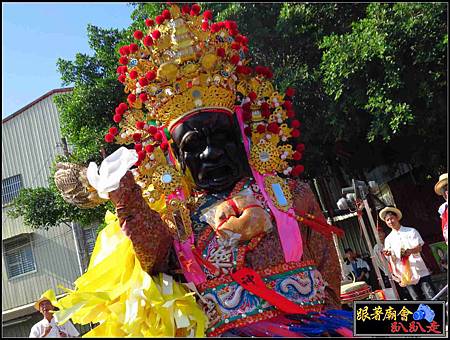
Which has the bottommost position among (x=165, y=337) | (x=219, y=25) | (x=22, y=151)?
(x=165, y=337)

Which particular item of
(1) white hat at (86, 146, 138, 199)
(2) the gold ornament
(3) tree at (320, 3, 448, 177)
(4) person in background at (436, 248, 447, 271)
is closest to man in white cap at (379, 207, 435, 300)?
(3) tree at (320, 3, 448, 177)

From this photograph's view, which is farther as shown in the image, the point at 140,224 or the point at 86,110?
the point at 86,110

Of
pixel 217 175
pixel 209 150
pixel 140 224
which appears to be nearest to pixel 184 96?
pixel 209 150

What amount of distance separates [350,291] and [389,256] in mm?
1294

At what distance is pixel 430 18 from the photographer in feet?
26.3

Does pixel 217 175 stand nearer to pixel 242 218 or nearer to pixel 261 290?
pixel 242 218

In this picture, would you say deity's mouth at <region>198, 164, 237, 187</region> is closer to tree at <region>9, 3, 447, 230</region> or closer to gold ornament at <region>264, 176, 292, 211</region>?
gold ornament at <region>264, 176, 292, 211</region>

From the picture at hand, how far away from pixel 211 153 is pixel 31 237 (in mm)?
15610

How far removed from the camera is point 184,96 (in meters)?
3.12

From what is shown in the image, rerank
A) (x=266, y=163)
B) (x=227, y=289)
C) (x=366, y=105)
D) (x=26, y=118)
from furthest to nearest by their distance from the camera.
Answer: (x=26, y=118), (x=366, y=105), (x=266, y=163), (x=227, y=289)

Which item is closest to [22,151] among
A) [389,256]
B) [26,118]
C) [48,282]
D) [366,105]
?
[26,118]

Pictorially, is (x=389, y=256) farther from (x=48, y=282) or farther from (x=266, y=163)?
(x=48, y=282)

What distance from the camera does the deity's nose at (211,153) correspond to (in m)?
3.02

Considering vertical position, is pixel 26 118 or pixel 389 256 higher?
pixel 26 118
